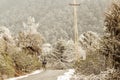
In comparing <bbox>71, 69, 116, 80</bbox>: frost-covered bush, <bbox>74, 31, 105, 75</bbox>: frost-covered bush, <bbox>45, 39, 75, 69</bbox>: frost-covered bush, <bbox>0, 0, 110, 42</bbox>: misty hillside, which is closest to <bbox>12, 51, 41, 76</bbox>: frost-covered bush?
<bbox>74, 31, 105, 75</bbox>: frost-covered bush

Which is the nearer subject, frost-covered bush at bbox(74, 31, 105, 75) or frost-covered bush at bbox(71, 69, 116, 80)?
frost-covered bush at bbox(71, 69, 116, 80)

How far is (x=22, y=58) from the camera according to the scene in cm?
3259

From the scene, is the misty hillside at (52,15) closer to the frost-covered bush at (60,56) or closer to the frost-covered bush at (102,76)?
the frost-covered bush at (60,56)

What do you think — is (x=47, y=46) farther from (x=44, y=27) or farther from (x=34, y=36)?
(x=44, y=27)

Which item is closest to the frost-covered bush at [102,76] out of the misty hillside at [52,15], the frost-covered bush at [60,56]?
the frost-covered bush at [60,56]

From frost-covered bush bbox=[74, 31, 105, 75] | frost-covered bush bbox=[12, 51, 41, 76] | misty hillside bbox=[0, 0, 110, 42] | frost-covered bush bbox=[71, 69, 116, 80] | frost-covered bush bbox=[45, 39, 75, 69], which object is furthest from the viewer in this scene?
misty hillside bbox=[0, 0, 110, 42]

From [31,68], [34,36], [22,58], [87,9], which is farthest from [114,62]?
[87,9]

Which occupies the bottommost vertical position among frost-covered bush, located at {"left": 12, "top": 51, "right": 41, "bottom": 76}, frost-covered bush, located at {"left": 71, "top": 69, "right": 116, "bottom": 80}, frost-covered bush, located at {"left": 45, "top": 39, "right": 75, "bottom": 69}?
frost-covered bush, located at {"left": 45, "top": 39, "right": 75, "bottom": 69}

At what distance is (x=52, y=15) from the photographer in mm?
163875

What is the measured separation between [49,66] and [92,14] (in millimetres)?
101948

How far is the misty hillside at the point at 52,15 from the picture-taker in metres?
138

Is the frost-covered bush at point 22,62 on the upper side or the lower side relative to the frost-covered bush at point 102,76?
lower

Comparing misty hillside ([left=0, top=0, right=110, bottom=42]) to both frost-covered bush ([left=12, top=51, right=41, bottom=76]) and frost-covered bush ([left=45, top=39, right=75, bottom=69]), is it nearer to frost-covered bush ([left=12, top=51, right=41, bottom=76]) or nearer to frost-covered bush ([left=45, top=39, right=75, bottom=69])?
frost-covered bush ([left=45, top=39, right=75, bottom=69])

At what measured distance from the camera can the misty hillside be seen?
138 metres
